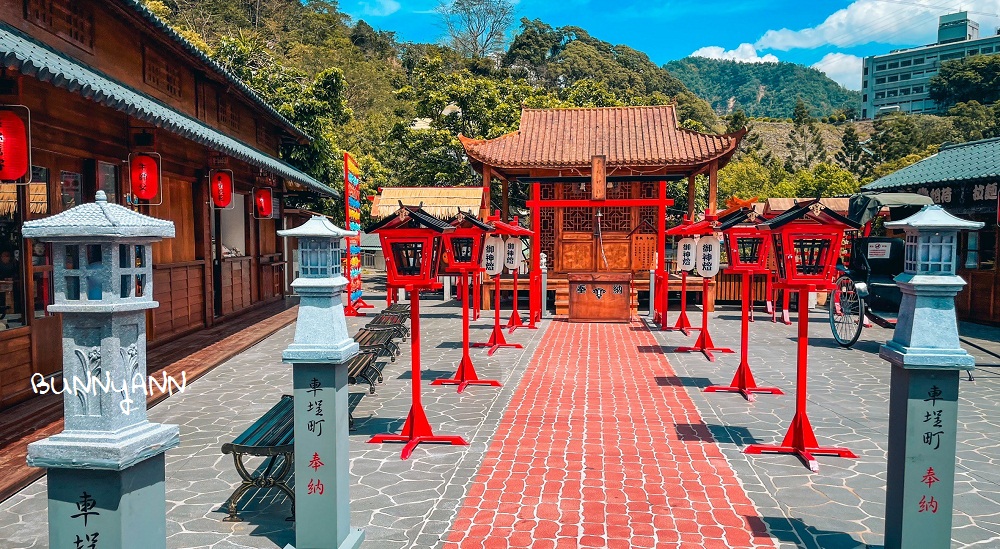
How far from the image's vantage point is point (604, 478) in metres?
5.70

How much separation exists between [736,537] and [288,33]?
5634cm

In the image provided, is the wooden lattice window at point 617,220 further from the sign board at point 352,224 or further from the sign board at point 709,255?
the sign board at point 352,224

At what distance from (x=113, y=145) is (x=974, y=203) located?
63.1ft

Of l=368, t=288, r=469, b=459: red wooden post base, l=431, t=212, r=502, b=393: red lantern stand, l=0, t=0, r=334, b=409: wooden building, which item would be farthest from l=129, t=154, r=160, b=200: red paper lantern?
l=368, t=288, r=469, b=459: red wooden post base

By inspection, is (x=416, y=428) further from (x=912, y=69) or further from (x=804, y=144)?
(x=912, y=69)

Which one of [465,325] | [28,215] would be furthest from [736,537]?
[28,215]

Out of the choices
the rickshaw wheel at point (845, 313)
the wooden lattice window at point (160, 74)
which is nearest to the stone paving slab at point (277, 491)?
the wooden lattice window at point (160, 74)

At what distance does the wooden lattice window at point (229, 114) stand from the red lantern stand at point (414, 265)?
9.73 metres

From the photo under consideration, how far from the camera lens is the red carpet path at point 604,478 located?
4617mm

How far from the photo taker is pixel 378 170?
1125 inches

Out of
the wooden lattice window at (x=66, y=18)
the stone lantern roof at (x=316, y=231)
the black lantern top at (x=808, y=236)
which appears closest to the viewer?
the stone lantern roof at (x=316, y=231)

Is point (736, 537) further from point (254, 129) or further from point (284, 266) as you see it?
point (284, 266)

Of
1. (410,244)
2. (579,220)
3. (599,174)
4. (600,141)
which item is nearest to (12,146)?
(410,244)

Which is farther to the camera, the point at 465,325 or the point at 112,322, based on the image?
the point at 465,325
